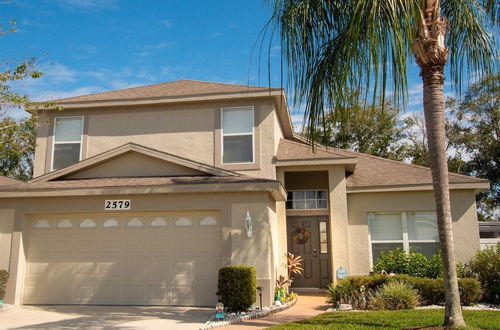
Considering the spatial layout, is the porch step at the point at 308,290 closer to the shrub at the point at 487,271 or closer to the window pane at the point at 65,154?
the shrub at the point at 487,271

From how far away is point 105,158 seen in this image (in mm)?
13141

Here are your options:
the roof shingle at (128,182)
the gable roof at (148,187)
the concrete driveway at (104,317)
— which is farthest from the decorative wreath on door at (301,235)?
the concrete driveway at (104,317)

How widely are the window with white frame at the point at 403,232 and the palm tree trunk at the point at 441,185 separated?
23.6 feet

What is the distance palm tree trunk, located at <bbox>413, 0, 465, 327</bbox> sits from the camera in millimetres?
7109

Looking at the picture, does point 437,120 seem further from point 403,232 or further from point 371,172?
point 371,172

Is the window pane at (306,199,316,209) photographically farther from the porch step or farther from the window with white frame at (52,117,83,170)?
the window with white frame at (52,117,83,170)

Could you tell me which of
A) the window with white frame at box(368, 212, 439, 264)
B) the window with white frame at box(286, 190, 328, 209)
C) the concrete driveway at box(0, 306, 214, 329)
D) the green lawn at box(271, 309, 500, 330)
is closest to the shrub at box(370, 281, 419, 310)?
the green lawn at box(271, 309, 500, 330)

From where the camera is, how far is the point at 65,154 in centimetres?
1473

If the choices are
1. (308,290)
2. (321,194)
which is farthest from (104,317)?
(321,194)

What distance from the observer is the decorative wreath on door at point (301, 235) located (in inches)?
597

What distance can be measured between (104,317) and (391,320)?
6.19m

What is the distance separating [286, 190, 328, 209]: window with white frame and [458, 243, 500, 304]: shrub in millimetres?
4660

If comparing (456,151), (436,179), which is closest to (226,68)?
(436,179)

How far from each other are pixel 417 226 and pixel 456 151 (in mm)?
17367
